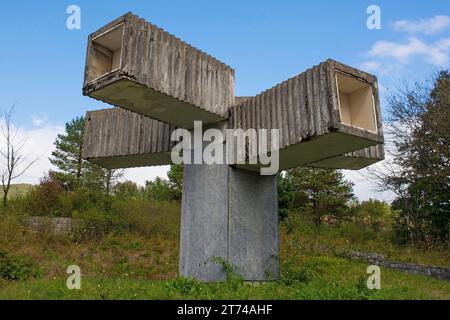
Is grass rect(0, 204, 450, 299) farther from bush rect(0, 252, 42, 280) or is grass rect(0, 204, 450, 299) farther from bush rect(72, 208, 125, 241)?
bush rect(72, 208, 125, 241)

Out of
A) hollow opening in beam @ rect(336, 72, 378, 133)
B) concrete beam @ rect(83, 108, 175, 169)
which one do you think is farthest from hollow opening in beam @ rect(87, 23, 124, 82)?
hollow opening in beam @ rect(336, 72, 378, 133)

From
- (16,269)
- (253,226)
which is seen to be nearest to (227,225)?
(253,226)

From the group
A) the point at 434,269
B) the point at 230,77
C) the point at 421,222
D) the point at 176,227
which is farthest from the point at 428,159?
the point at 230,77

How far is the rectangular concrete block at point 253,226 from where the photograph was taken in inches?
324

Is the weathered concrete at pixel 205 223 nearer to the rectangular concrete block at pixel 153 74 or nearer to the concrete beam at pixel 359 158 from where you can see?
the rectangular concrete block at pixel 153 74

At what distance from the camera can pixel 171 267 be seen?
15.0 m

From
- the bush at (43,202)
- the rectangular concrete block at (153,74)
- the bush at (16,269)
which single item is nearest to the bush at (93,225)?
the bush at (43,202)

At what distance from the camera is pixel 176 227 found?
20.7 m

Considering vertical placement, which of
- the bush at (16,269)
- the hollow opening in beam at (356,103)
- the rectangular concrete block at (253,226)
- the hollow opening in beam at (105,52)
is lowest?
the bush at (16,269)

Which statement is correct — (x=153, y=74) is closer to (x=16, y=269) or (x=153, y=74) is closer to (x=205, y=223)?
(x=205, y=223)

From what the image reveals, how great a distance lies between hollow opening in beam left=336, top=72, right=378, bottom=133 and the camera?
7.30 meters

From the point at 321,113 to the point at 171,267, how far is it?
10.1 metres

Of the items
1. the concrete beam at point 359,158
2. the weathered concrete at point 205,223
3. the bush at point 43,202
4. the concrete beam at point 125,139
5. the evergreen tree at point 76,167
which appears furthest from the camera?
the evergreen tree at point 76,167

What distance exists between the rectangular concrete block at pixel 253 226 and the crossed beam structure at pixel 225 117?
0.02m
